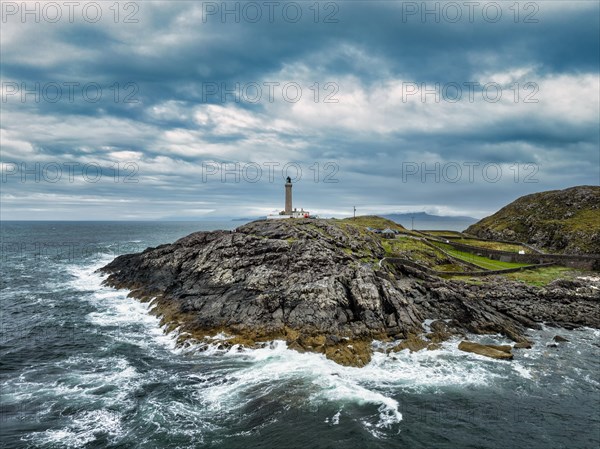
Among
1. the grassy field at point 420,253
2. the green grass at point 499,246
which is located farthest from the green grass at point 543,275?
the green grass at point 499,246

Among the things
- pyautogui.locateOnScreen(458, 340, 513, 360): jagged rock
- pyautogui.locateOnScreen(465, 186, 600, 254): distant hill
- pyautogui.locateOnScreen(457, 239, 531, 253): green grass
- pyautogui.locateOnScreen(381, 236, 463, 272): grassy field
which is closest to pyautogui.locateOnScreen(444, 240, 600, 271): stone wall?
pyautogui.locateOnScreen(457, 239, 531, 253): green grass

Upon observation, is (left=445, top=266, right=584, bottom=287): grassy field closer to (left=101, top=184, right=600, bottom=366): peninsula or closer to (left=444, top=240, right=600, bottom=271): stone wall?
(left=101, top=184, right=600, bottom=366): peninsula

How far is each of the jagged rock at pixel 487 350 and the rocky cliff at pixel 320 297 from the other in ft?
8.87

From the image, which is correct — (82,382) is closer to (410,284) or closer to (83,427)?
(83,427)

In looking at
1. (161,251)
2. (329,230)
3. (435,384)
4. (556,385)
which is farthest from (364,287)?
(161,251)

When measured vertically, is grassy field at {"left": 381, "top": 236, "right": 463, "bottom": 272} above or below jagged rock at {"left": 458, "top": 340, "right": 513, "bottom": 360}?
above

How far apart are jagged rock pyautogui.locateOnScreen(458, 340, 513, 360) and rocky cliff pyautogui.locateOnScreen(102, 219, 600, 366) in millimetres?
2703

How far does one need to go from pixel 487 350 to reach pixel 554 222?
73.4 metres

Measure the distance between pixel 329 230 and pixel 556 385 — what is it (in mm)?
41420

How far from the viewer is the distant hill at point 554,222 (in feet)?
253

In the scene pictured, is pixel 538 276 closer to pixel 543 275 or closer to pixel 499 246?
pixel 543 275

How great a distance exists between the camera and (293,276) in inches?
1747

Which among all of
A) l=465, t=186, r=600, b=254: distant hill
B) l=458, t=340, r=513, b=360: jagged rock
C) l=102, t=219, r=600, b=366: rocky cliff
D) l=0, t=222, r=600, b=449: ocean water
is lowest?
l=0, t=222, r=600, b=449: ocean water

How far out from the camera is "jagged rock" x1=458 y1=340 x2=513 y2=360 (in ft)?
108
